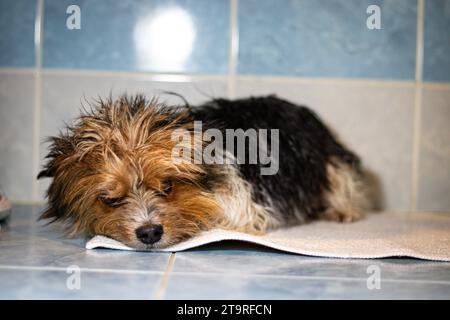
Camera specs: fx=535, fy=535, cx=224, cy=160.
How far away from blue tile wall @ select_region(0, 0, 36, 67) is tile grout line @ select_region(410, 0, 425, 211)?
6.54ft

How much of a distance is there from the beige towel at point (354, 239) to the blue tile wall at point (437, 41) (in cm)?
83

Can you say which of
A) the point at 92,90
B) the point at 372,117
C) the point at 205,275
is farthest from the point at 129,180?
the point at 372,117

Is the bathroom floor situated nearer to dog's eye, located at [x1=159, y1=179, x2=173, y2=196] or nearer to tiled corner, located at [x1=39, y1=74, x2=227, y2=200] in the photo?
dog's eye, located at [x1=159, y1=179, x2=173, y2=196]

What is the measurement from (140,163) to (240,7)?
51.2 inches

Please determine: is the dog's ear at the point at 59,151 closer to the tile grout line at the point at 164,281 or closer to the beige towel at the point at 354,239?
the beige towel at the point at 354,239

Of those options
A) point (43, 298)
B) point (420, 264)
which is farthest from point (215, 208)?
point (43, 298)

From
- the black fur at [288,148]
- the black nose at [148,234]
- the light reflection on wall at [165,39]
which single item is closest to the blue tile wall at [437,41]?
the black fur at [288,148]

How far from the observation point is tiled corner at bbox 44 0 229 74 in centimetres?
273

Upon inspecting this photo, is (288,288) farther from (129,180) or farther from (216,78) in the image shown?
(216,78)

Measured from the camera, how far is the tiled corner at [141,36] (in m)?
2.73

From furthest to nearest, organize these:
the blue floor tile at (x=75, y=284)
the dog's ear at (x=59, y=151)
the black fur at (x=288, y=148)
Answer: the black fur at (x=288, y=148)
the dog's ear at (x=59, y=151)
the blue floor tile at (x=75, y=284)

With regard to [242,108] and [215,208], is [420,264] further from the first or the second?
[242,108]

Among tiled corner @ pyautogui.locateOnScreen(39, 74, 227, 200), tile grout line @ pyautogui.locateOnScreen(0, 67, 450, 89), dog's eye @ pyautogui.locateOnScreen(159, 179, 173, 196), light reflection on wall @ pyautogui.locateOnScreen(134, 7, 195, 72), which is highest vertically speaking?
light reflection on wall @ pyautogui.locateOnScreen(134, 7, 195, 72)

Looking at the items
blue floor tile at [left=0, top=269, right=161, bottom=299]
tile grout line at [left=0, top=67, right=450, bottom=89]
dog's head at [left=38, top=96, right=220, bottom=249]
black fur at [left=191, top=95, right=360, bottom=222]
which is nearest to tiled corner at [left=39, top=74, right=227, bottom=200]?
tile grout line at [left=0, top=67, right=450, bottom=89]
